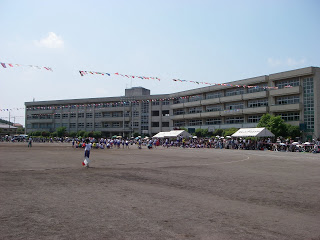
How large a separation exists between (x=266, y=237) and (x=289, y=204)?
3.21m

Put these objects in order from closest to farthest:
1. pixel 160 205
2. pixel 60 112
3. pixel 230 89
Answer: pixel 160 205
pixel 230 89
pixel 60 112

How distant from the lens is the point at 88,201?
834 cm

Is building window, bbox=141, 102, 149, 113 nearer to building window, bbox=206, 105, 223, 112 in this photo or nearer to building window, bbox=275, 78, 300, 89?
building window, bbox=206, 105, 223, 112

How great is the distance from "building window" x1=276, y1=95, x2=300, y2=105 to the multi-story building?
0.07 meters

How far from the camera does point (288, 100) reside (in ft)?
180

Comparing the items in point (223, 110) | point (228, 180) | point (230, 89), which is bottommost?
point (228, 180)

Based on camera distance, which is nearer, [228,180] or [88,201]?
[88,201]

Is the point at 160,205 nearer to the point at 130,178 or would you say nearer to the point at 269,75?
the point at 130,178

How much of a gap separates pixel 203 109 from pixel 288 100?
2351cm

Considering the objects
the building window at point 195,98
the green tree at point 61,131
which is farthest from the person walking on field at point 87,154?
the green tree at point 61,131

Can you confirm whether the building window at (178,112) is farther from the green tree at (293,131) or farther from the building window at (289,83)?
the green tree at (293,131)

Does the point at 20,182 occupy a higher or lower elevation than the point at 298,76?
lower

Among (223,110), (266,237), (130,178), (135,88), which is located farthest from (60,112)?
(266,237)

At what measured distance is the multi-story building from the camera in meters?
52.1
